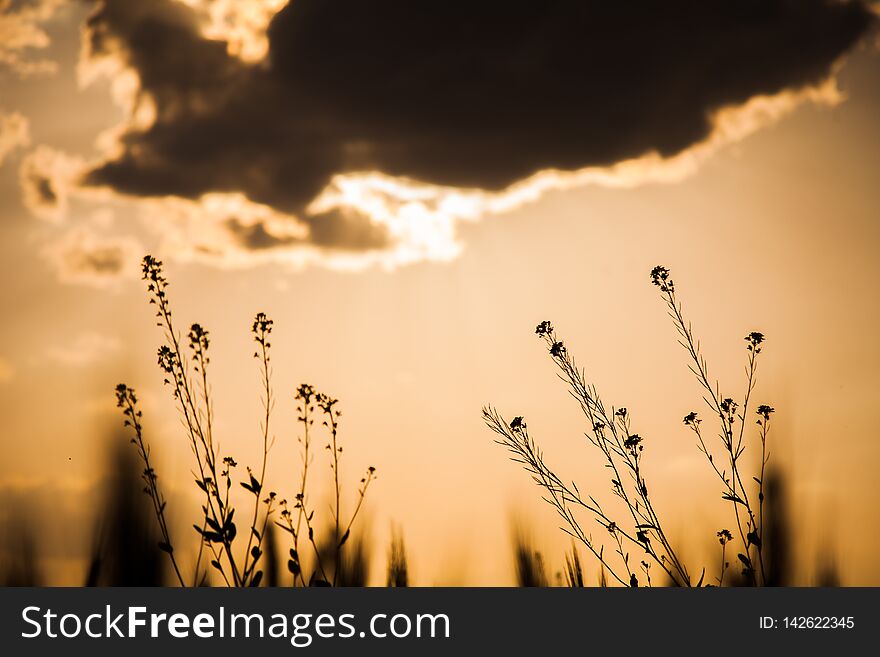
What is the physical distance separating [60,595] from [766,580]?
4.81 m

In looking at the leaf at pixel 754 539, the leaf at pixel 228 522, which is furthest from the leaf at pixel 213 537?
the leaf at pixel 754 539

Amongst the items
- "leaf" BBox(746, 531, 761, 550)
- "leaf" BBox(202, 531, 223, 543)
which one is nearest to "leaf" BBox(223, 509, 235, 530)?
"leaf" BBox(202, 531, 223, 543)

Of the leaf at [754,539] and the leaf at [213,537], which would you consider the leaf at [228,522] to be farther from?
the leaf at [754,539]

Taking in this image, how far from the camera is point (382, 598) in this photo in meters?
5.38

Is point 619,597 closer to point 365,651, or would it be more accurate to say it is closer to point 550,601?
point 550,601

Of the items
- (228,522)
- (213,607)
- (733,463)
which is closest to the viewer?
(213,607)

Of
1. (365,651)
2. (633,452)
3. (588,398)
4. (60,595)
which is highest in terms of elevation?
(588,398)

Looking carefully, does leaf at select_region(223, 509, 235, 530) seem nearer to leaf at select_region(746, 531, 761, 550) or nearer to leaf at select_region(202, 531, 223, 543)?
leaf at select_region(202, 531, 223, 543)

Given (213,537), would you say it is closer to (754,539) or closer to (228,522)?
(228,522)

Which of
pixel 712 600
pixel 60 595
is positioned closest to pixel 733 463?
pixel 712 600

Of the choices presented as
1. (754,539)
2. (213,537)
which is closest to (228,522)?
(213,537)

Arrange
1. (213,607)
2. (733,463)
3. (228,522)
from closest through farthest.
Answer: (213,607), (228,522), (733,463)

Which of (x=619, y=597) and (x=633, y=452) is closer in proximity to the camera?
(x=619, y=597)

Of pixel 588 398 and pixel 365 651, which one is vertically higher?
pixel 588 398
